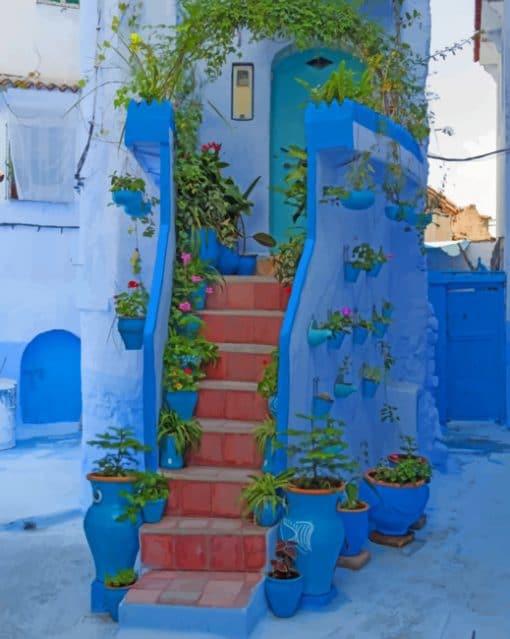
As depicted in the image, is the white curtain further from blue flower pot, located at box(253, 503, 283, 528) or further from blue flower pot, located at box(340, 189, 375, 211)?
blue flower pot, located at box(253, 503, 283, 528)

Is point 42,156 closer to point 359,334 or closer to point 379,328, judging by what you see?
point 379,328

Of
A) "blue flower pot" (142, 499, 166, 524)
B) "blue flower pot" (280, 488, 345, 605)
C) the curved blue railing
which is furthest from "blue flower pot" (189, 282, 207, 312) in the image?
"blue flower pot" (280, 488, 345, 605)

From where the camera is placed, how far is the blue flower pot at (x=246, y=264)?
26.9 feet

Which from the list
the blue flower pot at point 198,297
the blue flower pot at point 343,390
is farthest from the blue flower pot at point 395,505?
the blue flower pot at point 198,297

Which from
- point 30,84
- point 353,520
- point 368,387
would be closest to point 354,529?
point 353,520

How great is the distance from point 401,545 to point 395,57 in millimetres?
4685

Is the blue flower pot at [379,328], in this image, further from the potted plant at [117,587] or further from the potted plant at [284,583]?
the potted plant at [117,587]

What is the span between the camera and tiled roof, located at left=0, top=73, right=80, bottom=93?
1393 cm

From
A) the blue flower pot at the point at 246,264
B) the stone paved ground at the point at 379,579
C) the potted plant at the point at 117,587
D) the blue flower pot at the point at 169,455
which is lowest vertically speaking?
the stone paved ground at the point at 379,579

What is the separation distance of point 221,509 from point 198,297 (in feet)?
6.55

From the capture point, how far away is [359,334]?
7.33 meters

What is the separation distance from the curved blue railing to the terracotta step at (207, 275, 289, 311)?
0.62 m

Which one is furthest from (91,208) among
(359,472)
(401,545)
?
(401,545)

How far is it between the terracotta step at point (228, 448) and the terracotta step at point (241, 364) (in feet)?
1.78
